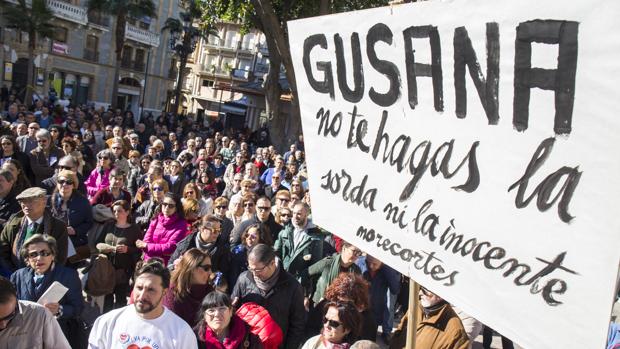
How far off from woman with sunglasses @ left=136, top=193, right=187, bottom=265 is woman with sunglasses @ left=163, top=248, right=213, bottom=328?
1.03 m

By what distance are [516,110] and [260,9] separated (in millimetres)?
13923

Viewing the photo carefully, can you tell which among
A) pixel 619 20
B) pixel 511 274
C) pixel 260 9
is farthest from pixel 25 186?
pixel 260 9

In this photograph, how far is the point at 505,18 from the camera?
147 cm

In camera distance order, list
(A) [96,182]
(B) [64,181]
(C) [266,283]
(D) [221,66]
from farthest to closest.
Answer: (D) [221,66], (A) [96,182], (B) [64,181], (C) [266,283]

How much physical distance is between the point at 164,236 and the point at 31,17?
2655 cm

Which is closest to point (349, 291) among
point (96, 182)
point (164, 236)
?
point (164, 236)

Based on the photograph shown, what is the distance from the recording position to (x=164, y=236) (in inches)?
171

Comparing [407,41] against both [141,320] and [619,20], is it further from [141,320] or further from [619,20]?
[141,320]

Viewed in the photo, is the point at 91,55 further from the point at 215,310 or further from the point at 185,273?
the point at 215,310

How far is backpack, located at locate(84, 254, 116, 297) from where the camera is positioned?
4014 mm

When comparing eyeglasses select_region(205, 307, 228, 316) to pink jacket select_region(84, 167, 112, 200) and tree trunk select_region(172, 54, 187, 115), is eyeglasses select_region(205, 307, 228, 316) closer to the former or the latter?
pink jacket select_region(84, 167, 112, 200)

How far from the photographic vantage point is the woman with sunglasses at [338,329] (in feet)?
9.15

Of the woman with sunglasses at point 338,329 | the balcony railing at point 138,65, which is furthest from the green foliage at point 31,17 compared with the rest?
the woman with sunglasses at point 338,329

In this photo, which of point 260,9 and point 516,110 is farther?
point 260,9
